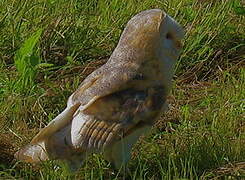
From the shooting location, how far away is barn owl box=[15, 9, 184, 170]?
367 cm

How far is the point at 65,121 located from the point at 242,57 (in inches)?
85.5

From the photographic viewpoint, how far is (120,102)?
3707 mm

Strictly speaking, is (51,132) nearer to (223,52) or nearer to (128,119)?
(128,119)

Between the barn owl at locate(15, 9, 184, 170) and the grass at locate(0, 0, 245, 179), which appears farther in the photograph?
the grass at locate(0, 0, 245, 179)

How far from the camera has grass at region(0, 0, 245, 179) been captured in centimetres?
398

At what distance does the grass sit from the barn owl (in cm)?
14

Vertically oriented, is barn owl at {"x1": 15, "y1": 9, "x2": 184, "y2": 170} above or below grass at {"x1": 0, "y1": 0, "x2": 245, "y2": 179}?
above

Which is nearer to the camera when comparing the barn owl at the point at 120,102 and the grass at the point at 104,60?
the barn owl at the point at 120,102

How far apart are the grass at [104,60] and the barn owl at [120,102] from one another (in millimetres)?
139

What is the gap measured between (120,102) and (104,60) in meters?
1.77

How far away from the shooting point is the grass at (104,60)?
3.98 m

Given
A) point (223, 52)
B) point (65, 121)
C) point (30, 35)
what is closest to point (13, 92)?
point (30, 35)

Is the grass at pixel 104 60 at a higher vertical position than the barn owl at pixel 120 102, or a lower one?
lower

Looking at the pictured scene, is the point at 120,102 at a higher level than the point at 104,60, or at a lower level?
higher
